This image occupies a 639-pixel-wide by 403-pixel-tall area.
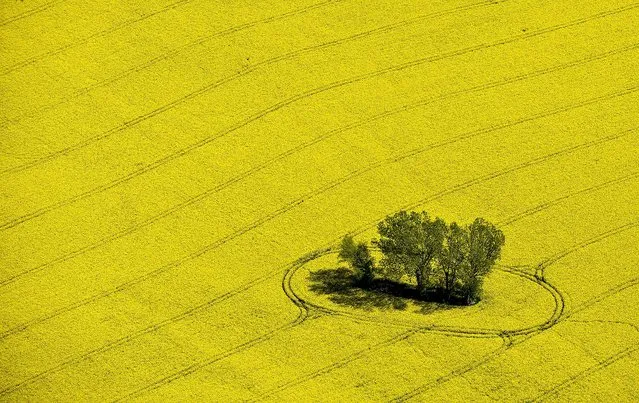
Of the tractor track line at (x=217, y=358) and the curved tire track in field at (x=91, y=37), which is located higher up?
the curved tire track in field at (x=91, y=37)

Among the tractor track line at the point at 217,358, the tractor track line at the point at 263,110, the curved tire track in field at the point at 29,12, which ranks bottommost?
the tractor track line at the point at 217,358

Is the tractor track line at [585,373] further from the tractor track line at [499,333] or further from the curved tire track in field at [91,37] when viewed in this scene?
the curved tire track in field at [91,37]

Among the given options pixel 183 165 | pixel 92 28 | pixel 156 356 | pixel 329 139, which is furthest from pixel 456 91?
pixel 156 356

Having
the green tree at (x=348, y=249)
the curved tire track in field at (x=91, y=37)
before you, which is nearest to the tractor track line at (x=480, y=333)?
the green tree at (x=348, y=249)

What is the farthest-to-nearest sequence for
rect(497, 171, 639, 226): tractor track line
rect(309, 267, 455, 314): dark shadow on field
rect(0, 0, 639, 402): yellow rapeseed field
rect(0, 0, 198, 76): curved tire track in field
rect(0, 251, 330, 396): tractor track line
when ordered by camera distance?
rect(0, 0, 198, 76): curved tire track in field < rect(497, 171, 639, 226): tractor track line < rect(309, 267, 455, 314): dark shadow on field < rect(0, 0, 639, 402): yellow rapeseed field < rect(0, 251, 330, 396): tractor track line

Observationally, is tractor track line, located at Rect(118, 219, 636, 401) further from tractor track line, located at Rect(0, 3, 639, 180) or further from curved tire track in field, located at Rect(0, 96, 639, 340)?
tractor track line, located at Rect(0, 3, 639, 180)

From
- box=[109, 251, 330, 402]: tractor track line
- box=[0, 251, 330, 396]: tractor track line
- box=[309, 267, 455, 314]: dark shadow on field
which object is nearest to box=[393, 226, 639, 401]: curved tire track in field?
box=[309, 267, 455, 314]: dark shadow on field

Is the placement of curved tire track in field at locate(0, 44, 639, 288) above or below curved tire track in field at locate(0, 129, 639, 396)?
above
